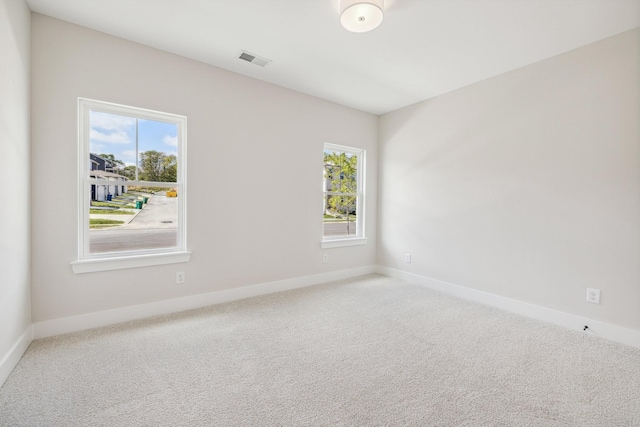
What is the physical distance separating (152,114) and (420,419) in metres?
3.32

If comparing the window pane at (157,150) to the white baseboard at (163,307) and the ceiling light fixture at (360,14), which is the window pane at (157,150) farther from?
the ceiling light fixture at (360,14)

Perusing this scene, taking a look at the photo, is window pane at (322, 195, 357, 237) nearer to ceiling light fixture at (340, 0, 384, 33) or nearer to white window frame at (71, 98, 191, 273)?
white window frame at (71, 98, 191, 273)

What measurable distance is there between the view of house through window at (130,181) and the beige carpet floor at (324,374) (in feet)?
2.70

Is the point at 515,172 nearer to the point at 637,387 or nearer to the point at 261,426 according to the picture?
the point at 637,387

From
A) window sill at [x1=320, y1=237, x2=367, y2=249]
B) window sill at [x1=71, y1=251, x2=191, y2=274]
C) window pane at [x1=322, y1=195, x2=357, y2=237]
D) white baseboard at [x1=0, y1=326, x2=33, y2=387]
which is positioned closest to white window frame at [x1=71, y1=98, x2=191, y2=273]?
window sill at [x1=71, y1=251, x2=191, y2=274]

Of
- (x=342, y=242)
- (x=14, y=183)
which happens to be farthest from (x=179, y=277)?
(x=342, y=242)

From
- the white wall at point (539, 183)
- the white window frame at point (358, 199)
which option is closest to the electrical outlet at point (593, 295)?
the white wall at point (539, 183)

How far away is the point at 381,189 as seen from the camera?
4637 mm

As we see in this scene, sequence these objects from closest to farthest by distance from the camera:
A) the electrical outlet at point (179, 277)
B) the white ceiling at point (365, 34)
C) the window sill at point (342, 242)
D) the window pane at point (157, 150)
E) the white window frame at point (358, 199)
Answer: the white ceiling at point (365, 34) → the window pane at point (157, 150) → the electrical outlet at point (179, 277) → the window sill at point (342, 242) → the white window frame at point (358, 199)

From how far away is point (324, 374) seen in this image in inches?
74.8

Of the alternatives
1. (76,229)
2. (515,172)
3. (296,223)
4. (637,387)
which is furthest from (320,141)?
(637,387)

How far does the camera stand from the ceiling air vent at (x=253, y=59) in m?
2.84

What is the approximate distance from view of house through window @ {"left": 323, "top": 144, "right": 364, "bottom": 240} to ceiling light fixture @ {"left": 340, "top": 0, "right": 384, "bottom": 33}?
2.08m

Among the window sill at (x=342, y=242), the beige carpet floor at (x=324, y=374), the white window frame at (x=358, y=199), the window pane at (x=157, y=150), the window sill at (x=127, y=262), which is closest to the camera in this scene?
the beige carpet floor at (x=324, y=374)
